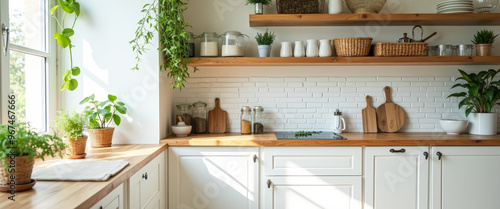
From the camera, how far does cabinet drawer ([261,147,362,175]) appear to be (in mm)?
2924

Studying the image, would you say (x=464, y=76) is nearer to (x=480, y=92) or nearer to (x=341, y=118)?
(x=480, y=92)

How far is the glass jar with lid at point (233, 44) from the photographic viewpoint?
319 cm

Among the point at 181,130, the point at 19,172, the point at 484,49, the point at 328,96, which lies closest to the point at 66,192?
the point at 19,172

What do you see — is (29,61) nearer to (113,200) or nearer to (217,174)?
(113,200)

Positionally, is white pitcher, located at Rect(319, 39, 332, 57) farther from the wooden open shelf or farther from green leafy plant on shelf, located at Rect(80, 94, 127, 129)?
green leafy plant on shelf, located at Rect(80, 94, 127, 129)

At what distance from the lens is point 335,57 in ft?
10.3

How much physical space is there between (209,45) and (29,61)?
1367mm

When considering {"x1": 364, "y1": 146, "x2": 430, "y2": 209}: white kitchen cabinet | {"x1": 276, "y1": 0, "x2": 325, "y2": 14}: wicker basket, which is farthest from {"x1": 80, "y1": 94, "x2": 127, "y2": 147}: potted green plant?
{"x1": 364, "y1": 146, "x2": 430, "y2": 209}: white kitchen cabinet

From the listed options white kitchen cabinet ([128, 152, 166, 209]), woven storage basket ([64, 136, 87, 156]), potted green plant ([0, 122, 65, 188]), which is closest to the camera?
potted green plant ([0, 122, 65, 188])

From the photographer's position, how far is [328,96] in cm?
351

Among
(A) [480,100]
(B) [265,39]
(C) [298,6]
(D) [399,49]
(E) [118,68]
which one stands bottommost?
(A) [480,100]

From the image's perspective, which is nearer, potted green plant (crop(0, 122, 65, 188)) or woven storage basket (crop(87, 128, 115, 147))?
potted green plant (crop(0, 122, 65, 188))

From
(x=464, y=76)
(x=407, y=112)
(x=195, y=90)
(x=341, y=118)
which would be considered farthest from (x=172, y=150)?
(x=464, y=76)

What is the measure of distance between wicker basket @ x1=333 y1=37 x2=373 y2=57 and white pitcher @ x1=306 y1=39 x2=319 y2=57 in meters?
0.19
